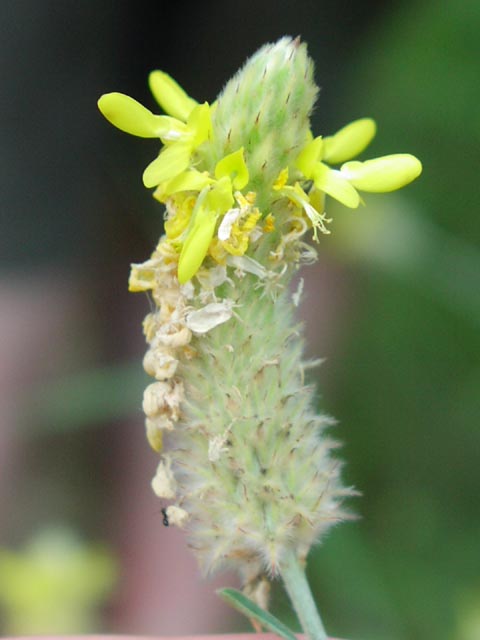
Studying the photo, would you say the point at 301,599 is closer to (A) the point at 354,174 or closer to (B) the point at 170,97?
(A) the point at 354,174

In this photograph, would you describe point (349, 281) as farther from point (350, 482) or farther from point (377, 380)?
point (350, 482)

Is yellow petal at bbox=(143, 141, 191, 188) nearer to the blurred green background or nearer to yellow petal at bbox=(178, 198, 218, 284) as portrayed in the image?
yellow petal at bbox=(178, 198, 218, 284)

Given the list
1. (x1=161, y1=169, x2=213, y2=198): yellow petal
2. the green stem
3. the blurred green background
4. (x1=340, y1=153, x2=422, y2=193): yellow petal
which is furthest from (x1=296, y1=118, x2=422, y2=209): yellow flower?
the blurred green background


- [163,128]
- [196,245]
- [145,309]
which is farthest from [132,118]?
[145,309]

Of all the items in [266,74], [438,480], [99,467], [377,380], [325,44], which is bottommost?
[438,480]

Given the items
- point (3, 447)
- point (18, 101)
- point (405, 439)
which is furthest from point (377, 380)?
point (18, 101)

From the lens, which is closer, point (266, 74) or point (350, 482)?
point (266, 74)
